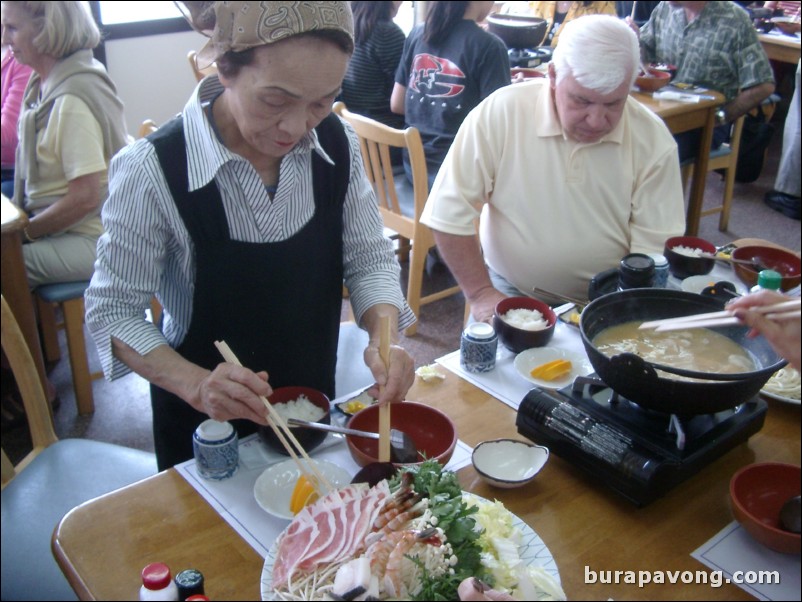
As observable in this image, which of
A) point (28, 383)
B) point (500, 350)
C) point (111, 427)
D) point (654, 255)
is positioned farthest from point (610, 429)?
point (111, 427)

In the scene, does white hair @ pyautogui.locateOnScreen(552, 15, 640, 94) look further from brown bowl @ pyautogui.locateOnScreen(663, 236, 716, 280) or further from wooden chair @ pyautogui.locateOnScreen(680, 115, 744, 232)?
wooden chair @ pyautogui.locateOnScreen(680, 115, 744, 232)

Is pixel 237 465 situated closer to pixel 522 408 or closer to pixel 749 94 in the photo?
pixel 522 408

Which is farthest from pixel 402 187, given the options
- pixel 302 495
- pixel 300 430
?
pixel 302 495

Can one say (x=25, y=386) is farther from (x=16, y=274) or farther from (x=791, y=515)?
(x=791, y=515)

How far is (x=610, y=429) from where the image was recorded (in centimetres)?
122

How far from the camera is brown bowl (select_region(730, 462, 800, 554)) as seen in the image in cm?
106

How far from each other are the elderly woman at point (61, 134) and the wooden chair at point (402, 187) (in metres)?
A: 0.89

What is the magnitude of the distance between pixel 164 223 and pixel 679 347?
0.93 metres

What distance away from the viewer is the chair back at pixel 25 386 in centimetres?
167

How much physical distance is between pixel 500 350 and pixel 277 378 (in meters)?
0.48

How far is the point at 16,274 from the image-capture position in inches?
94.0

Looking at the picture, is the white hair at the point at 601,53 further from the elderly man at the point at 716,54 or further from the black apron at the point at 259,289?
the elderly man at the point at 716,54

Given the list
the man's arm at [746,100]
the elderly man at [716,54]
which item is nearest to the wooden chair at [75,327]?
the elderly man at [716,54]

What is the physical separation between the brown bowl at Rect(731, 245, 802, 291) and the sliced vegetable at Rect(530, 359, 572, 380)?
2.19 feet
